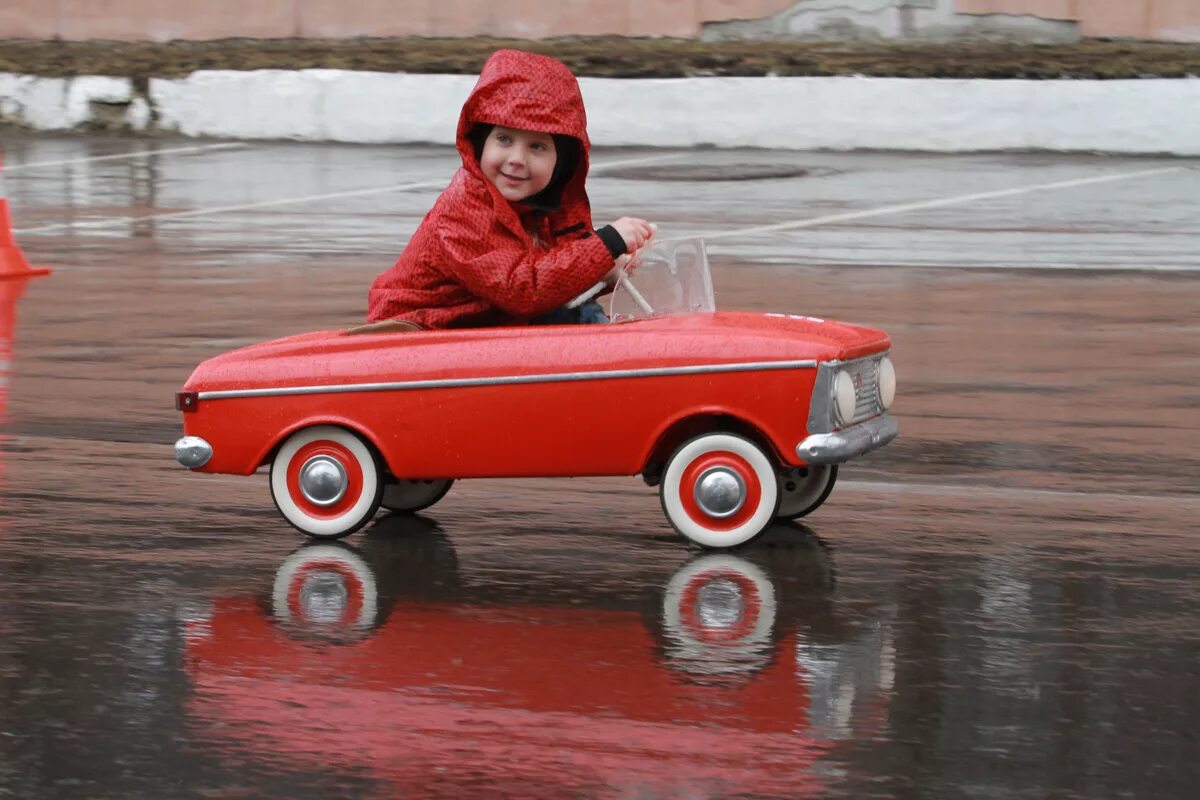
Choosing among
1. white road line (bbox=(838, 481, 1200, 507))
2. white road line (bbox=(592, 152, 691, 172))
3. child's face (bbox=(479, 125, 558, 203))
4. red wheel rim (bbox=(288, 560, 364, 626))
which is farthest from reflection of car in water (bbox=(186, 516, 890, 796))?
white road line (bbox=(592, 152, 691, 172))

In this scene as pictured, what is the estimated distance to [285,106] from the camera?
21.3 meters

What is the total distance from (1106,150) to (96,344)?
11.3 meters

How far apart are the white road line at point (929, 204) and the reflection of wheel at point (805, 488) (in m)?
7.32

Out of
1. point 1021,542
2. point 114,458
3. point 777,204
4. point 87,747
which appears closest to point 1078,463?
point 1021,542

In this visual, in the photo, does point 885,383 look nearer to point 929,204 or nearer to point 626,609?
point 626,609

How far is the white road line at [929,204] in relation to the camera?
14.4 metres

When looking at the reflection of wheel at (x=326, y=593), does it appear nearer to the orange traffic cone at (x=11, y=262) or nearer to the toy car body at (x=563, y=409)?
the toy car body at (x=563, y=409)

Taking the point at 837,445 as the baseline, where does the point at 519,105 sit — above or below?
above

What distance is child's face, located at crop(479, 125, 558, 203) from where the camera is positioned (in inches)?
248

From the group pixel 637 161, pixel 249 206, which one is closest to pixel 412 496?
pixel 249 206

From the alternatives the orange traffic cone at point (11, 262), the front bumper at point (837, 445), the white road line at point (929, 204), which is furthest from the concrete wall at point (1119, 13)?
the front bumper at point (837, 445)

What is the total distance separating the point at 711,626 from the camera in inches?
210

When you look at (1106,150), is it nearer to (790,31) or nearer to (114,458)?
(790,31)

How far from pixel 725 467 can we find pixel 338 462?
1.08 m
